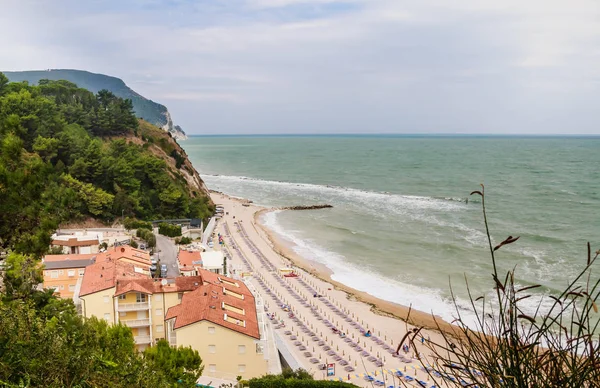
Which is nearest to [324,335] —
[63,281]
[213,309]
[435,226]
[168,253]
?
[213,309]

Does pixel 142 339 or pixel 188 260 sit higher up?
pixel 188 260

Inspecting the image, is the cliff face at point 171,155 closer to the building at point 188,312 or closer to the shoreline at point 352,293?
the shoreline at point 352,293

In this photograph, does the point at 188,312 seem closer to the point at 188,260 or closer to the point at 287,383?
the point at 287,383

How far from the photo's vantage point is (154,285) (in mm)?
23016

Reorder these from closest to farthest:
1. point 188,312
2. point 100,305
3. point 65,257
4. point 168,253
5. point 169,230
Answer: point 188,312 < point 100,305 < point 65,257 < point 168,253 < point 169,230

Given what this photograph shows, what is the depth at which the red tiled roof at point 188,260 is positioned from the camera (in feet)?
99.8

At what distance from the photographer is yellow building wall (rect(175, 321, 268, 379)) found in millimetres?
19953

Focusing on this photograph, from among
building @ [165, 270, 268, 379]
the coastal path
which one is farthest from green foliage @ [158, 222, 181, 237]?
building @ [165, 270, 268, 379]

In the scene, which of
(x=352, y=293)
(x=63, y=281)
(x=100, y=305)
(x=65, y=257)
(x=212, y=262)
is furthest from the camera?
Result: (x=352, y=293)

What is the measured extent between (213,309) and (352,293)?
676 inches

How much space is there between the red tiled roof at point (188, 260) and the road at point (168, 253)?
78cm

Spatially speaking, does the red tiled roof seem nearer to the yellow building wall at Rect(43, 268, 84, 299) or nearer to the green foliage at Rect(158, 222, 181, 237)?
the yellow building wall at Rect(43, 268, 84, 299)

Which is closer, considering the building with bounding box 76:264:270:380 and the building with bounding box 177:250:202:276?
the building with bounding box 76:264:270:380

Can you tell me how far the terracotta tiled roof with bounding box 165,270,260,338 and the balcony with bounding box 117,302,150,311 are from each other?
4.01ft
